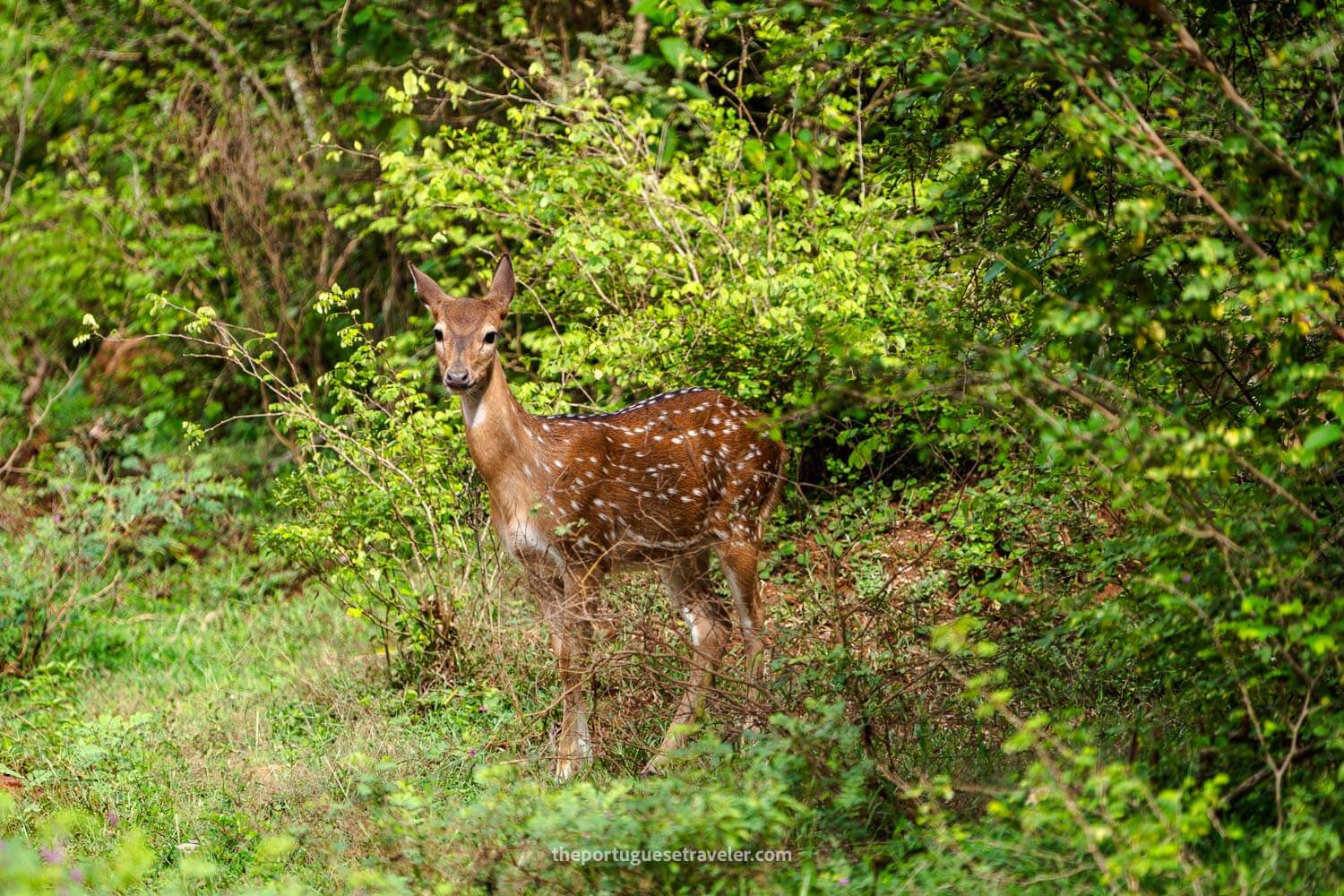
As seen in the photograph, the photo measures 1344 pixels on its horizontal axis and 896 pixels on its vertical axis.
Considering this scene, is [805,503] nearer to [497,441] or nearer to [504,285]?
[497,441]

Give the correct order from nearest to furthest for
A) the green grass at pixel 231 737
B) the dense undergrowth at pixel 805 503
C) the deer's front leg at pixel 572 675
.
A: the dense undergrowth at pixel 805 503, the green grass at pixel 231 737, the deer's front leg at pixel 572 675

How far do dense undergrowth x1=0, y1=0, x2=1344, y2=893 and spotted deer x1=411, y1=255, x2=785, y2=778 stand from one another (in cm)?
28

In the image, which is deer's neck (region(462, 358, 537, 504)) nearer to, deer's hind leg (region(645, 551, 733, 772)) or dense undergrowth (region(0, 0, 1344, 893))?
dense undergrowth (region(0, 0, 1344, 893))

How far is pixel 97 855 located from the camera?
6.29 meters

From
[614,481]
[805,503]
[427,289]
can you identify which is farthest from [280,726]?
[805,503]

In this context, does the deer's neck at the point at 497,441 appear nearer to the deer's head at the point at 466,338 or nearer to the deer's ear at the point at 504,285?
the deer's head at the point at 466,338

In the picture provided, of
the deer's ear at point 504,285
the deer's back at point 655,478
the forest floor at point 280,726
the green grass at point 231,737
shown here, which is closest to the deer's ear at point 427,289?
the deer's ear at point 504,285

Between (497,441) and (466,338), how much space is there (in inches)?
20.2

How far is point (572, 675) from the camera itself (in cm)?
705

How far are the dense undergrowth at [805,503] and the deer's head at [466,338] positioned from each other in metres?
0.60

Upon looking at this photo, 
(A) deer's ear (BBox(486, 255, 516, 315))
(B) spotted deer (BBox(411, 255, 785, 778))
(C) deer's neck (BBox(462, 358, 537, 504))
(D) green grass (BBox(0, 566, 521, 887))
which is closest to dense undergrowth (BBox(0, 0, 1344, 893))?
(D) green grass (BBox(0, 566, 521, 887))

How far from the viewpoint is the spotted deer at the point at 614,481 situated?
764 cm

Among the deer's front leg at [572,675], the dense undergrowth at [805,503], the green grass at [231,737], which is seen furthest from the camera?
the deer's front leg at [572,675]

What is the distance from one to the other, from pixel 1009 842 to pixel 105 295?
1050 centimetres
